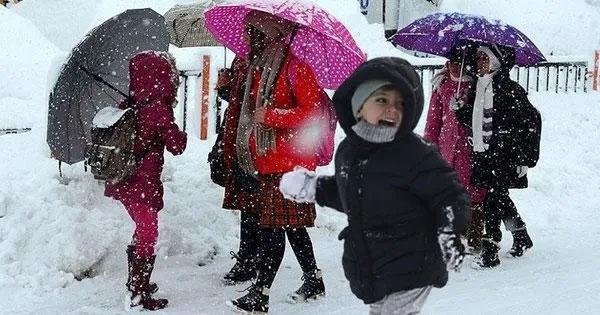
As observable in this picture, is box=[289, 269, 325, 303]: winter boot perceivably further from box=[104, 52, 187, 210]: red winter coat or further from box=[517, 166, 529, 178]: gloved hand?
box=[517, 166, 529, 178]: gloved hand

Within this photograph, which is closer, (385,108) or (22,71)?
(385,108)

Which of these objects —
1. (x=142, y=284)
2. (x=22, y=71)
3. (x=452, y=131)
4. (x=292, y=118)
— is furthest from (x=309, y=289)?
(x=22, y=71)

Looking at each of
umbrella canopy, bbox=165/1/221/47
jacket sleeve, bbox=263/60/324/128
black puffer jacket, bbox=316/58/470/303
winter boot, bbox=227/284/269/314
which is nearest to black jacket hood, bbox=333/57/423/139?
black puffer jacket, bbox=316/58/470/303

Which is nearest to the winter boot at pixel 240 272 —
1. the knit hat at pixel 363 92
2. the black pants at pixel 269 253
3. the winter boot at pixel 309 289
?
the winter boot at pixel 309 289

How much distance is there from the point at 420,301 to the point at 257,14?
229 centimetres

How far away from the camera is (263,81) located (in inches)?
Result: 185

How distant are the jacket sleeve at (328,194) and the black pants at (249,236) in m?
1.92

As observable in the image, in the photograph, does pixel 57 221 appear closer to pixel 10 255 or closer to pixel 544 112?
pixel 10 255

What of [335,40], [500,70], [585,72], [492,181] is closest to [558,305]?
[492,181]

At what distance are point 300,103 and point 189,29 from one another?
8.33ft

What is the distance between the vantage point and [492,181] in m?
6.20

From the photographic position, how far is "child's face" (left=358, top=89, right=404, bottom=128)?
10.4ft

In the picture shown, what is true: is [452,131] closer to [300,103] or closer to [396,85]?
[300,103]

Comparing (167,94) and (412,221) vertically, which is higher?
(167,94)
